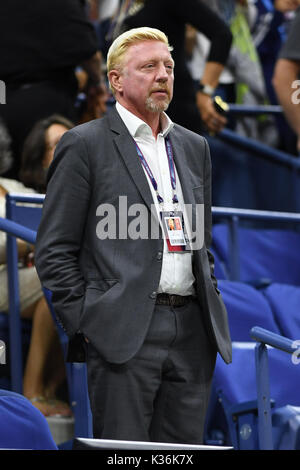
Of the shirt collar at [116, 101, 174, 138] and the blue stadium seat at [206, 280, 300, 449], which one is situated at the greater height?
the shirt collar at [116, 101, 174, 138]

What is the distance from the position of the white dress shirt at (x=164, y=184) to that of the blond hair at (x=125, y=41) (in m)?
0.14

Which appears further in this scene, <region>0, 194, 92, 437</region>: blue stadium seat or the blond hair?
<region>0, 194, 92, 437</region>: blue stadium seat

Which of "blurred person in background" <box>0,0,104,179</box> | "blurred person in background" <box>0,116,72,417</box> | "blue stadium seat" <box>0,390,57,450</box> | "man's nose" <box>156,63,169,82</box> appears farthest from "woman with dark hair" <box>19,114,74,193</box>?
"blue stadium seat" <box>0,390,57,450</box>

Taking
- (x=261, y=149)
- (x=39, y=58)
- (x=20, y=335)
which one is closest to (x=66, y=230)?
(x=20, y=335)

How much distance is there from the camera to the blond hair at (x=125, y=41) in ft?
10.0

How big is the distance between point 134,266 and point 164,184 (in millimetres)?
292

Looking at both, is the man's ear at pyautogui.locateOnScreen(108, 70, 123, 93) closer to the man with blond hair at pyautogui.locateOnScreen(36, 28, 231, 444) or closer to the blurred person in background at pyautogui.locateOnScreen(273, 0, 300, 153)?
the man with blond hair at pyautogui.locateOnScreen(36, 28, 231, 444)

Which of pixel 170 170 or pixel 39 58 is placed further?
pixel 39 58

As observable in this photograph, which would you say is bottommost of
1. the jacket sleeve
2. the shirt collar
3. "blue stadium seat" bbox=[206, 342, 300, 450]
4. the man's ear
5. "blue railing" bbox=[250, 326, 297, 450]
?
"blue stadium seat" bbox=[206, 342, 300, 450]

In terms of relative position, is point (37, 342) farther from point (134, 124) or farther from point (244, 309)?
point (134, 124)

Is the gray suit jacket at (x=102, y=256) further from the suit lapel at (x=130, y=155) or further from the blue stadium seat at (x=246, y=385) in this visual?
the blue stadium seat at (x=246, y=385)

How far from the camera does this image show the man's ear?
10.1ft

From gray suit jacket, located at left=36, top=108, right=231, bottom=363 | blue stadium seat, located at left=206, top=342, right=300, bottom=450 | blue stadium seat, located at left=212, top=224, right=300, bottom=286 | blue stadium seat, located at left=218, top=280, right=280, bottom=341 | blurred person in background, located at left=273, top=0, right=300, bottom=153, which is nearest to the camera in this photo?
gray suit jacket, located at left=36, top=108, right=231, bottom=363

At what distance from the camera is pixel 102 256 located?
2.95 m
